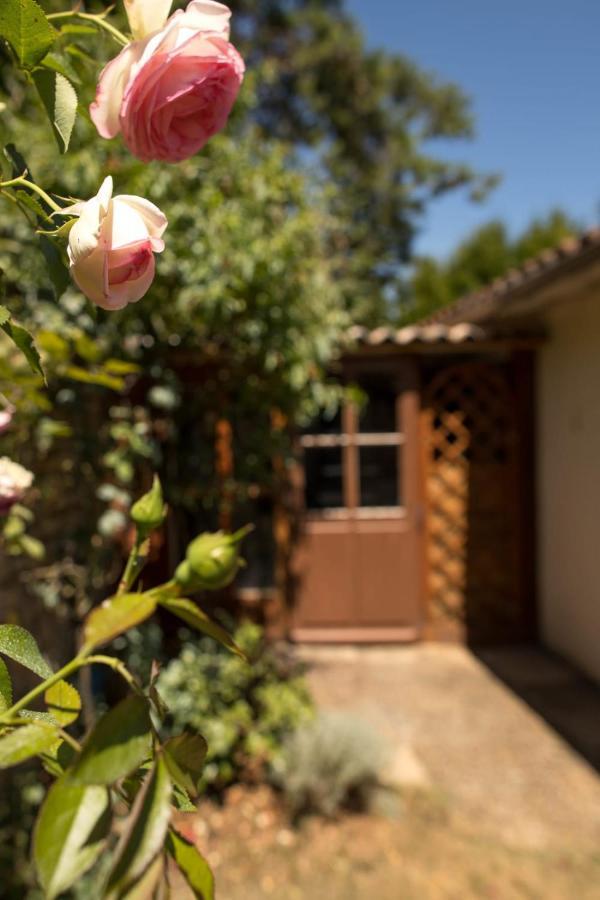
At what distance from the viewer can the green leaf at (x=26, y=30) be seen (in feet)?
1.61

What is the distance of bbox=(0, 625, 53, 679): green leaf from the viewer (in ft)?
1.39

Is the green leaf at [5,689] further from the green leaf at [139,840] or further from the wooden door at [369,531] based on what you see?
the wooden door at [369,531]

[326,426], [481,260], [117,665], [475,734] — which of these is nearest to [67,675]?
[117,665]

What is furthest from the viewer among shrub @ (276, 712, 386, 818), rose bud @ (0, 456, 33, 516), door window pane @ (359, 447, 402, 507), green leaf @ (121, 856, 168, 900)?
door window pane @ (359, 447, 402, 507)

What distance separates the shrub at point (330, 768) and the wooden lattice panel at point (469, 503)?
2198 millimetres

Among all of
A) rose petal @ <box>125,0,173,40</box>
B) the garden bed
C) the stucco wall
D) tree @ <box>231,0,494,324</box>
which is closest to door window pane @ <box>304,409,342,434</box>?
the stucco wall

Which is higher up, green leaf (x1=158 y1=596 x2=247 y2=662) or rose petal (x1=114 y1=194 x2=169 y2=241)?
rose petal (x1=114 y1=194 x2=169 y2=241)

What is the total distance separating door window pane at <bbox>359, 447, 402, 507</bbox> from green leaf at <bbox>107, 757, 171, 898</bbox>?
4698 millimetres

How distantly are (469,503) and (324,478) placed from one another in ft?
3.75

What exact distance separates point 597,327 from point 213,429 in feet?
7.91

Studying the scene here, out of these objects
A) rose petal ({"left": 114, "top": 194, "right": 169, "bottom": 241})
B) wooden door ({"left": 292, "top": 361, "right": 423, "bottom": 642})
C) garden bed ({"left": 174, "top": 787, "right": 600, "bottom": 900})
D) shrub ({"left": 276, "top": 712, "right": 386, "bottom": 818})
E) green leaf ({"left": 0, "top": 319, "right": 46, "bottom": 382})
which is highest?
rose petal ({"left": 114, "top": 194, "right": 169, "bottom": 241})

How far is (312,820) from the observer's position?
2850mm

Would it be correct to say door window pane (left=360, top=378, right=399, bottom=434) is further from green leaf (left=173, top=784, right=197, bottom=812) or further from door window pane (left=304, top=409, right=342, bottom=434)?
green leaf (left=173, top=784, right=197, bottom=812)

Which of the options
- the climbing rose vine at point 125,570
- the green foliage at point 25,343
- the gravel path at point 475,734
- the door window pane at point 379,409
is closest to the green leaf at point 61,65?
the climbing rose vine at point 125,570
